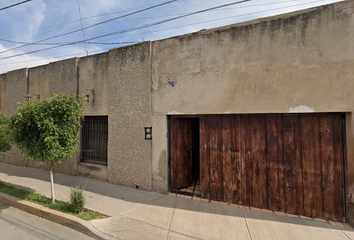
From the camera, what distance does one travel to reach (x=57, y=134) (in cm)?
407

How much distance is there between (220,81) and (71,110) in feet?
12.5

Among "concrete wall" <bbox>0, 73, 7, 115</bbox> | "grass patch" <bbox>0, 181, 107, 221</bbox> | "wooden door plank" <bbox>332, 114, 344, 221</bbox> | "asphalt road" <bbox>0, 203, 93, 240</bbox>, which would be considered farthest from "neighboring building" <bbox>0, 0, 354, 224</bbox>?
"concrete wall" <bbox>0, 73, 7, 115</bbox>

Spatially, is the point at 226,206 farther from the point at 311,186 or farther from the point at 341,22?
the point at 341,22

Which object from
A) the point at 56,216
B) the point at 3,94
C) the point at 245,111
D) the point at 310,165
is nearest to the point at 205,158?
the point at 245,111

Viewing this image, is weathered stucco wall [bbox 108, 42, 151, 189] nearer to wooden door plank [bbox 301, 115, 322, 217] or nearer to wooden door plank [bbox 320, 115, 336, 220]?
wooden door plank [bbox 301, 115, 322, 217]

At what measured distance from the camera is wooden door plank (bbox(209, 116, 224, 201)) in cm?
453

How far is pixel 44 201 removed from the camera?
14.3ft

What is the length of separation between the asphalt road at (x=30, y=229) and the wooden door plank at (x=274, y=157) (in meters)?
4.03

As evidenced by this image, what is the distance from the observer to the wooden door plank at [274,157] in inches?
158

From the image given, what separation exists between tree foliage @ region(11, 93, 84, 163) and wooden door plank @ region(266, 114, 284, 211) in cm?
484

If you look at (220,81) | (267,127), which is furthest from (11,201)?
(267,127)

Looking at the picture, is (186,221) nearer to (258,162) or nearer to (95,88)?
(258,162)

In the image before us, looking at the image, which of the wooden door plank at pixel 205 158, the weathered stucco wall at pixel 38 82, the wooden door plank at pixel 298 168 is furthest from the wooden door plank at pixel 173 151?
the weathered stucco wall at pixel 38 82

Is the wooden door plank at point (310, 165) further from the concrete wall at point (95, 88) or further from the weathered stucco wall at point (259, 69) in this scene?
the concrete wall at point (95, 88)
